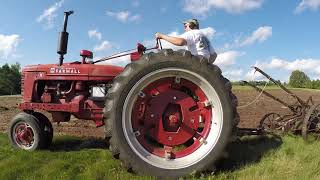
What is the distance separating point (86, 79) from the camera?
7012mm

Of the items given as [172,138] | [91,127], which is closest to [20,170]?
[172,138]

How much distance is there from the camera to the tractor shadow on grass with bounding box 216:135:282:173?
568 cm

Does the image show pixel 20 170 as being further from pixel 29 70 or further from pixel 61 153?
pixel 29 70

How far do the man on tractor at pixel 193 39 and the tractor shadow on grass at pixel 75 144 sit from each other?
237cm

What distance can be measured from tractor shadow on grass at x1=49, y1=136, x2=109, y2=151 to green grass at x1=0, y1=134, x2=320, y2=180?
69cm

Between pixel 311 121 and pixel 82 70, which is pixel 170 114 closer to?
pixel 82 70

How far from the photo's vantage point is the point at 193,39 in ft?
21.3

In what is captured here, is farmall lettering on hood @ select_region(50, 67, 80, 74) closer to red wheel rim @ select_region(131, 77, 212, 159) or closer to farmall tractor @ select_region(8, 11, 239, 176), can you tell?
farmall tractor @ select_region(8, 11, 239, 176)

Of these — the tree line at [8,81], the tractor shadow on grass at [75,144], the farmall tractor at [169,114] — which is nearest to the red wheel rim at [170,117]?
the farmall tractor at [169,114]

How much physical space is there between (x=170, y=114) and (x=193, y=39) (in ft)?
4.40

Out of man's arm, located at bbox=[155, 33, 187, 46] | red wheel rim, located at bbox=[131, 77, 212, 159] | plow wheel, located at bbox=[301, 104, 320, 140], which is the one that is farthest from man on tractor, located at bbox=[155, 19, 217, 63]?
plow wheel, located at bbox=[301, 104, 320, 140]

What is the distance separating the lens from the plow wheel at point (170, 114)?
5.43 meters

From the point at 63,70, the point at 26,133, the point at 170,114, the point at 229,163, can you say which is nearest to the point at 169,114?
the point at 170,114

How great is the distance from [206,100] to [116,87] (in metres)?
1.20
